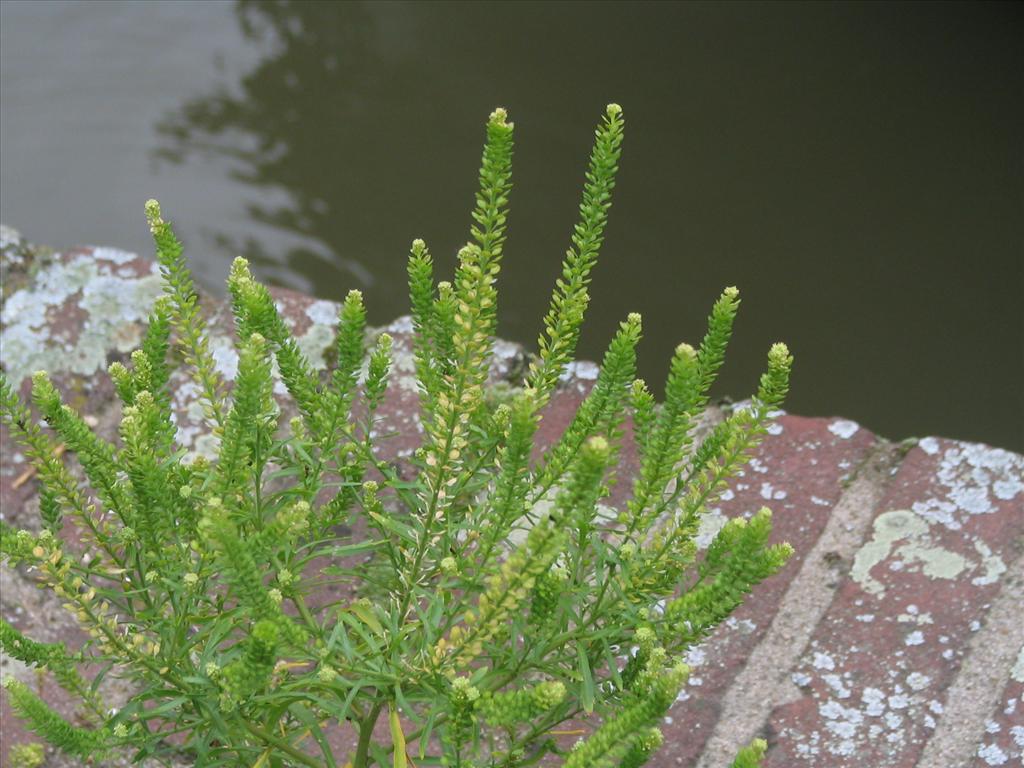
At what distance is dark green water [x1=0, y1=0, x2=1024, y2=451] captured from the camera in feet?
10.9

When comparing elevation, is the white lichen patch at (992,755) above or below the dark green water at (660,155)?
below

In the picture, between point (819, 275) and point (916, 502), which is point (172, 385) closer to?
point (916, 502)

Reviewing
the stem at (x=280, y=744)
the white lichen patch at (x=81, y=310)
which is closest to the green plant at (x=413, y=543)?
the stem at (x=280, y=744)

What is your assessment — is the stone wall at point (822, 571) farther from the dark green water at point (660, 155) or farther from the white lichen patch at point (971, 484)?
the dark green water at point (660, 155)

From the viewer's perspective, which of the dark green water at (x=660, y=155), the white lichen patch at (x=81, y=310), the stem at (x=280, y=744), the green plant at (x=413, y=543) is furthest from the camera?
the dark green water at (x=660, y=155)

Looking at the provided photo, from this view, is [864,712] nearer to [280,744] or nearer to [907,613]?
[907,613]

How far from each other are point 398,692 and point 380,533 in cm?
26

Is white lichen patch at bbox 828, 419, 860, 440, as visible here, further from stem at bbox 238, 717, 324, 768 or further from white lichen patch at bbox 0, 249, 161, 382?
white lichen patch at bbox 0, 249, 161, 382

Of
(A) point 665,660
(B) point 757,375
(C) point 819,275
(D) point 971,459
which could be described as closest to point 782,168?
(C) point 819,275

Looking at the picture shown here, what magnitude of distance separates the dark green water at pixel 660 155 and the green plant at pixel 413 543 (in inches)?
71.0

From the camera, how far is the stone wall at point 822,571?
1.73 meters

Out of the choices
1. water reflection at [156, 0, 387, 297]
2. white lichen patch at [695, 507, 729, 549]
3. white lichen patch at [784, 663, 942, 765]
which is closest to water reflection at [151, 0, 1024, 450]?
water reflection at [156, 0, 387, 297]

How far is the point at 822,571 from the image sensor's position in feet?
6.26

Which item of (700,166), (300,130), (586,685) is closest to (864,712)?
(586,685)
